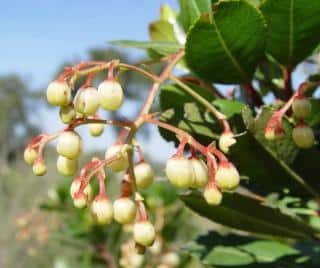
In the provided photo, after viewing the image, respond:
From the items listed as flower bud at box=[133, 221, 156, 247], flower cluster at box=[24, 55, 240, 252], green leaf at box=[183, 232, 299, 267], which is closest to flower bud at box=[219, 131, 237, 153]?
flower cluster at box=[24, 55, 240, 252]

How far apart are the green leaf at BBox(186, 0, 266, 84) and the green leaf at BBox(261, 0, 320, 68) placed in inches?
0.9

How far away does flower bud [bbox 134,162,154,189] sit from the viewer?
654 mm

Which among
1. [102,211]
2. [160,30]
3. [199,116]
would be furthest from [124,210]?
[160,30]

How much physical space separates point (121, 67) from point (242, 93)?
34cm

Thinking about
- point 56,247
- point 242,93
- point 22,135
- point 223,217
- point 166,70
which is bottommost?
point 22,135

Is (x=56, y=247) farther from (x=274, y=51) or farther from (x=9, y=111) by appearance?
(x=9, y=111)

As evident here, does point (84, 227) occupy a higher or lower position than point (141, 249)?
lower

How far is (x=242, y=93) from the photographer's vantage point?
95 centimetres

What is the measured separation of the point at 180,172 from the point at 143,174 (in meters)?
0.07

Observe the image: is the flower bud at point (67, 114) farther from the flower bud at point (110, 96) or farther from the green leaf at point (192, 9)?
the green leaf at point (192, 9)

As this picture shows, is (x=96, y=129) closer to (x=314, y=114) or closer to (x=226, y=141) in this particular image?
(x=226, y=141)

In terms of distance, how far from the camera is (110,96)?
2.01 feet

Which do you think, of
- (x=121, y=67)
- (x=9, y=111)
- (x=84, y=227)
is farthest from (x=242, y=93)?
(x=9, y=111)

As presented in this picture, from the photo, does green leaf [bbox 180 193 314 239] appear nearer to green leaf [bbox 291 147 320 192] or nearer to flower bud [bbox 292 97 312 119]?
green leaf [bbox 291 147 320 192]
